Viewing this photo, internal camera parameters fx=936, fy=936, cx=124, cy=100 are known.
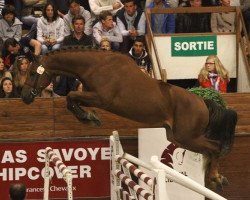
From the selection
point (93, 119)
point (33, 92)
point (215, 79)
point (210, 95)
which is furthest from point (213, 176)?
point (215, 79)

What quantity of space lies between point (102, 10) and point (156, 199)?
696 centimetres

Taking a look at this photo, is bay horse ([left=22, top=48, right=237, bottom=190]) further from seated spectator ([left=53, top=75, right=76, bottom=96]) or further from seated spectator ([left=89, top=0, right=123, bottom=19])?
seated spectator ([left=89, top=0, right=123, bottom=19])

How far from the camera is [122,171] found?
10953mm

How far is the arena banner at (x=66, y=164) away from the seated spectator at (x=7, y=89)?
771mm

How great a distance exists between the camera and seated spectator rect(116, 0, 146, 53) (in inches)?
557

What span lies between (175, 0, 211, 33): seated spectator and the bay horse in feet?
11.9

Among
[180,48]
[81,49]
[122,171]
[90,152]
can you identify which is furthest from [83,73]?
[180,48]

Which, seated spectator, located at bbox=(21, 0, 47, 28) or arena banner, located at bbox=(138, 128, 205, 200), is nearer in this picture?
arena banner, located at bbox=(138, 128, 205, 200)

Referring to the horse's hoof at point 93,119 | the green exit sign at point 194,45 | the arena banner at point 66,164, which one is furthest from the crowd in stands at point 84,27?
the horse's hoof at point 93,119

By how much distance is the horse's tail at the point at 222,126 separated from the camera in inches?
427

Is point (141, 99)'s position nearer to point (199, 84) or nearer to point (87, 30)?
point (199, 84)

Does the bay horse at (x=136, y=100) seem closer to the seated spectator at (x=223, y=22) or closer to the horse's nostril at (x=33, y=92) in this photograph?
the horse's nostril at (x=33, y=92)

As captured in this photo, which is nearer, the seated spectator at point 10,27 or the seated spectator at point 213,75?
the seated spectator at point 213,75

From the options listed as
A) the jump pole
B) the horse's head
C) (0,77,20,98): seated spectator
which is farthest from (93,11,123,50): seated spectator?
the jump pole
